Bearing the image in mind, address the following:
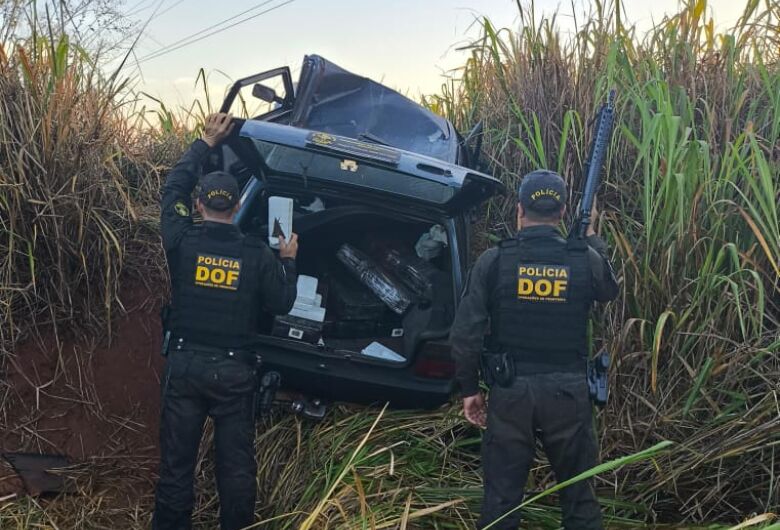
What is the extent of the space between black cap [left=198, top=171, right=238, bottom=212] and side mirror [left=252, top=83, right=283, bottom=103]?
1.72 meters

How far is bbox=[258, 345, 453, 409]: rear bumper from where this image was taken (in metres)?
3.29

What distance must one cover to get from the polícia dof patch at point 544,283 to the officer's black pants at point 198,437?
136cm

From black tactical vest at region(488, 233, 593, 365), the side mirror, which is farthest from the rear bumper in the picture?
the side mirror

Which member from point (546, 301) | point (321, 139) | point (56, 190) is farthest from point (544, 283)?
point (56, 190)

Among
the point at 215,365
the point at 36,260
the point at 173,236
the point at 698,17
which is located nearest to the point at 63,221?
the point at 36,260

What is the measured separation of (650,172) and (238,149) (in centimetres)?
236

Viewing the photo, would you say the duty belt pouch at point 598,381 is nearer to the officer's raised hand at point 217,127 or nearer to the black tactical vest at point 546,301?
the black tactical vest at point 546,301

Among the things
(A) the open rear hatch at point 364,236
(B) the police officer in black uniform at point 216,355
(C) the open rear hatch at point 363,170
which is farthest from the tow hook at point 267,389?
(C) the open rear hatch at point 363,170

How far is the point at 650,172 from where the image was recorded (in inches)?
150

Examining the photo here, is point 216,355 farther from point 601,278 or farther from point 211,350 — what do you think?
point 601,278

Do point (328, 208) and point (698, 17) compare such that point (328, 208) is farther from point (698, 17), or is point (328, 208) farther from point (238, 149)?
point (698, 17)

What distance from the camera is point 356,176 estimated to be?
3566mm

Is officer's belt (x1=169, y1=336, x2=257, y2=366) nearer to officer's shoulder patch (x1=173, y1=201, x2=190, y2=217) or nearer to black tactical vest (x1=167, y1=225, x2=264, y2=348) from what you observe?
black tactical vest (x1=167, y1=225, x2=264, y2=348)

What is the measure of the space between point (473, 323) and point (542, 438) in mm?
570
